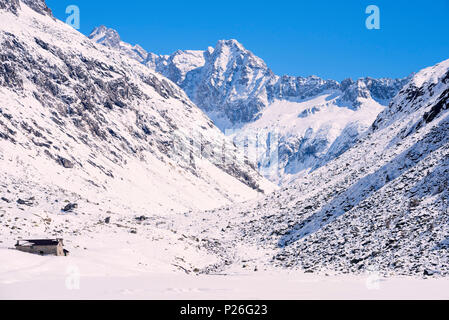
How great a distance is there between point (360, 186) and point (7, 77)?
5619 inches

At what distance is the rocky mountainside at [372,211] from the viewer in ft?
129

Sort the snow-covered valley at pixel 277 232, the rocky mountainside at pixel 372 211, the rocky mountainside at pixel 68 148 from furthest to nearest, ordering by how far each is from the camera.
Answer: the rocky mountainside at pixel 68 148
the rocky mountainside at pixel 372 211
the snow-covered valley at pixel 277 232

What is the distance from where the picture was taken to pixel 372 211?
169 feet

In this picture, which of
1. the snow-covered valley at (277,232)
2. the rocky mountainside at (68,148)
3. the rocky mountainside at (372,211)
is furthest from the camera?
the rocky mountainside at (68,148)

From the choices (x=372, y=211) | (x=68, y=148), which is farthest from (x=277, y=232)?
(x=68, y=148)

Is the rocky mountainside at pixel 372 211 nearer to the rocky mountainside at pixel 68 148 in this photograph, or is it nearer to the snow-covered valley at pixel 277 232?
the snow-covered valley at pixel 277 232

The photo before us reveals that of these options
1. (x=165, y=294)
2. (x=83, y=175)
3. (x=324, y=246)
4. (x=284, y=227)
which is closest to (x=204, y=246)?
(x=284, y=227)

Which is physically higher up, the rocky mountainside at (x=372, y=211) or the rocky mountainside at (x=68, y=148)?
the rocky mountainside at (x=68, y=148)

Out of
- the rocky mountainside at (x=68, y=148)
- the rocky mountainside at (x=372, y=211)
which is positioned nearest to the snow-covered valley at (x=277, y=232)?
the rocky mountainside at (x=372, y=211)

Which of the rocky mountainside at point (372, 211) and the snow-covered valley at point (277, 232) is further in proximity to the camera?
the rocky mountainside at point (372, 211)

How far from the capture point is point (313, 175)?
3565 inches

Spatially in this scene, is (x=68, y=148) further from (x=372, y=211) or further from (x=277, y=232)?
(x=372, y=211)

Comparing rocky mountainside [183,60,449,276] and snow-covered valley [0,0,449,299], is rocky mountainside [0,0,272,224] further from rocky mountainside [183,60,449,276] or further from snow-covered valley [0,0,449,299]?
rocky mountainside [183,60,449,276]
